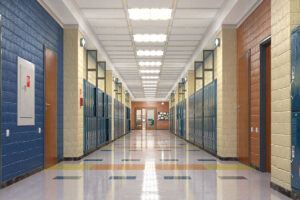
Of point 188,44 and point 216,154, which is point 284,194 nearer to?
point 216,154

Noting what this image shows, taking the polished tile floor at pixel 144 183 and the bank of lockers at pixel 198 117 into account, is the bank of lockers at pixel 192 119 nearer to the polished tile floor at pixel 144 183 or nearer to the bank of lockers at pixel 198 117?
the bank of lockers at pixel 198 117

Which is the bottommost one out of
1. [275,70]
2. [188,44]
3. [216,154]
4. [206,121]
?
[216,154]

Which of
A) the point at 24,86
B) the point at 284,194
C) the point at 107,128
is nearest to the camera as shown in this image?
the point at 284,194

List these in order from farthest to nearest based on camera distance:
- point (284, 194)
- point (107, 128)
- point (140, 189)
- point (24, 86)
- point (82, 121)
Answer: point (107, 128), point (82, 121), point (24, 86), point (140, 189), point (284, 194)

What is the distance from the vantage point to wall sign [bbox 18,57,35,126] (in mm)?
5371

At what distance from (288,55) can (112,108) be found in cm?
1230

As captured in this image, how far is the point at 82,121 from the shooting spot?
8.77 metres

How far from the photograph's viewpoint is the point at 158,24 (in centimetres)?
881

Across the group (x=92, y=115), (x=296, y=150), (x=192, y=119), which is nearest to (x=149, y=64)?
(x=192, y=119)

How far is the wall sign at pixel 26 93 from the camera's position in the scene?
211 inches

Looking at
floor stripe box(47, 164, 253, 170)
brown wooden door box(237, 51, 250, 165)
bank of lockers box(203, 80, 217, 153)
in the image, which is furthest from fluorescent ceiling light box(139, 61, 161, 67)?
floor stripe box(47, 164, 253, 170)

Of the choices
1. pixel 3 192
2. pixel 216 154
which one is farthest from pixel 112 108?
pixel 3 192

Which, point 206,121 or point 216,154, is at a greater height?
point 206,121

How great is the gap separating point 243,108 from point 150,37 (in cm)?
405
